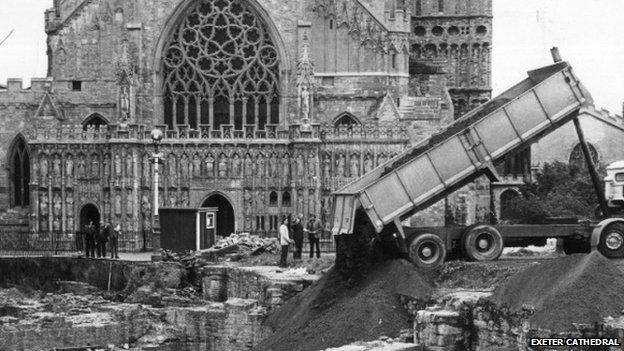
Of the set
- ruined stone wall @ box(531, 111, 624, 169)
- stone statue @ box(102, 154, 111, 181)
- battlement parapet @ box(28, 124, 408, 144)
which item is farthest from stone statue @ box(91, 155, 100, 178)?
ruined stone wall @ box(531, 111, 624, 169)

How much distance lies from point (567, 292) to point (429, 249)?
890 centimetres

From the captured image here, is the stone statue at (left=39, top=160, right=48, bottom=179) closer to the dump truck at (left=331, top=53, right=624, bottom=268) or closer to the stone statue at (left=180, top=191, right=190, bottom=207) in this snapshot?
the stone statue at (left=180, top=191, right=190, bottom=207)

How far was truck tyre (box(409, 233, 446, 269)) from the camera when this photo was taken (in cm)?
3266

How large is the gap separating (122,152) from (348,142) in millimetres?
10157

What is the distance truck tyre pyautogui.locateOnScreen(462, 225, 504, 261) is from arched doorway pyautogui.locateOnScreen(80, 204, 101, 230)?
3412 centimetres

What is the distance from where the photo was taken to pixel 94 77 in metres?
67.8

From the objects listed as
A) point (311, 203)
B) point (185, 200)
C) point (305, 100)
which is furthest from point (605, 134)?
point (185, 200)

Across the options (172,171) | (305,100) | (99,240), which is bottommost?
(99,240)

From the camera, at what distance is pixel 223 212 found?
65.6m

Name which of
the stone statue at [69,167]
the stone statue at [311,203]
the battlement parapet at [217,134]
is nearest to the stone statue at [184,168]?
the battlement parapet at [217,134]

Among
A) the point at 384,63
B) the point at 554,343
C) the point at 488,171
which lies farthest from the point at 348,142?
the point at 554,343

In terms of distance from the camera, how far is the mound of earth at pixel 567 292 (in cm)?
2339

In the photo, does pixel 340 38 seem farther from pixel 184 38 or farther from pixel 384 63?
pixel 184 38

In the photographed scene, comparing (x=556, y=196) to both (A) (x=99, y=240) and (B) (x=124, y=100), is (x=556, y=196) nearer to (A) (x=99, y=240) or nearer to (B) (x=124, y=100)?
(B) (x=124, y=100)
